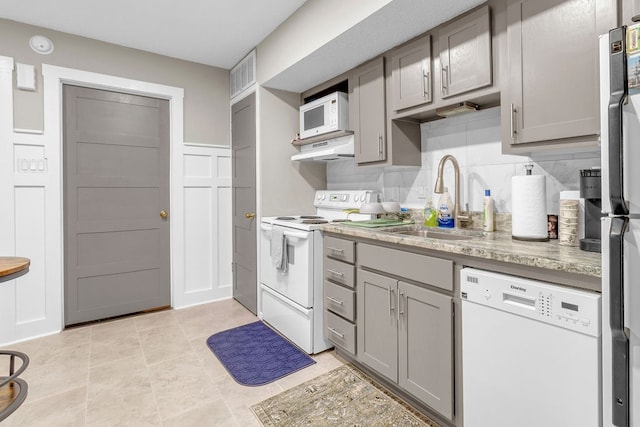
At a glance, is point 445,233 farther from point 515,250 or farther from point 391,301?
point 515,250

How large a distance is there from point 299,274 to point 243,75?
215 cm

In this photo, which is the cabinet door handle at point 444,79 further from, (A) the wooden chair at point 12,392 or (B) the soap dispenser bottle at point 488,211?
(A) the wooden chair at point 12,392

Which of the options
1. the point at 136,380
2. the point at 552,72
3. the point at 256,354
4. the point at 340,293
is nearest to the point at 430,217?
the point at 340,293

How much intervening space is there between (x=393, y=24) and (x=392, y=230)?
1.27m

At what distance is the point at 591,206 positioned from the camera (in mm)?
1411

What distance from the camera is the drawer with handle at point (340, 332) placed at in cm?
212

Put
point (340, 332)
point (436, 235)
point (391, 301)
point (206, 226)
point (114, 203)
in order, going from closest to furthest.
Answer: point (391, 301) < point (436, 235) < point (340, 332) < point (114, 203) < point (206, 226)

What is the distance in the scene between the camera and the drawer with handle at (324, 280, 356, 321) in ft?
6.93

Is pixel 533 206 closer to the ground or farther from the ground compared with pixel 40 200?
closer to the ground

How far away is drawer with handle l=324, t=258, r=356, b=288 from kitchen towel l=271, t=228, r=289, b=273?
407 millimetres

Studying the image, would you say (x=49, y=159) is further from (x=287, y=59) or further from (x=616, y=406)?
(x=616, y=406)

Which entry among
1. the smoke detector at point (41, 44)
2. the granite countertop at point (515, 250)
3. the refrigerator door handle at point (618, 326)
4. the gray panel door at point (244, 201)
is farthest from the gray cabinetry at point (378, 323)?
the smoke detector at point (41, 44)

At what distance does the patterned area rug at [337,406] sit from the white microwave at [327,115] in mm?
1886

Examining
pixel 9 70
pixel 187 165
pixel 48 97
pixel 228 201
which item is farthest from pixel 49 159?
pixel 228 201
